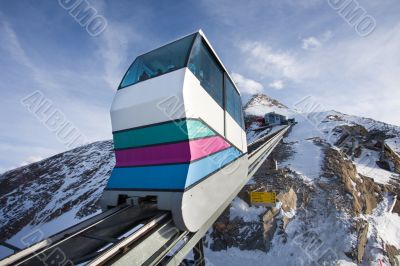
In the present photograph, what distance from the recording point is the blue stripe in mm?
3156

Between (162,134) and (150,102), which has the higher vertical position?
(150,102)

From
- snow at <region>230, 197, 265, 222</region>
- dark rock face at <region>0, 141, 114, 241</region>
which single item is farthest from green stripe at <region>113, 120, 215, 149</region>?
dark rock face at <region>0, 141, 114, 241</region>

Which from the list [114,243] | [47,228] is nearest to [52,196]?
[47,228]

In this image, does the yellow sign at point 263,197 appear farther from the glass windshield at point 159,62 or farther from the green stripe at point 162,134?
the glass windshield at point 159,62

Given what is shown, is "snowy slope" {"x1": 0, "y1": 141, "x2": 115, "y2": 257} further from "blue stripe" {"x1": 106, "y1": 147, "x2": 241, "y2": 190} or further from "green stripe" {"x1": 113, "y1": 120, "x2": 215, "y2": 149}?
"green stripe" {"x1": 113, "y1": 120, "x2": 215, "y2": 149}

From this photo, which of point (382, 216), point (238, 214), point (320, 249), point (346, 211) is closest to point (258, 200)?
point (238, 214)

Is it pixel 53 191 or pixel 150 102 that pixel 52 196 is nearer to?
pixel 53 191

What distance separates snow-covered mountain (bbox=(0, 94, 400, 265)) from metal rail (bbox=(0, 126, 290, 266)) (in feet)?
23.5

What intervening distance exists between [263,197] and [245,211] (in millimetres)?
1108

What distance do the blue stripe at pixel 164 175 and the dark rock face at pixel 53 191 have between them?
46.9 feet

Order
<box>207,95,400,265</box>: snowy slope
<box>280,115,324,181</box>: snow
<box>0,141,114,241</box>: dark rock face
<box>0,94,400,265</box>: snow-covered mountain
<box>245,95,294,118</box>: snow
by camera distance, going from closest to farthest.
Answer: <box>207,95,400,265</box>: snowy slope
<box>0,94,400,265</box>: snow-covered mountain
<box>280,115,324,181</box>: snow
<box>0,141,114,241</box>: dark rock face
<box>245,95,294,118</box>: snow

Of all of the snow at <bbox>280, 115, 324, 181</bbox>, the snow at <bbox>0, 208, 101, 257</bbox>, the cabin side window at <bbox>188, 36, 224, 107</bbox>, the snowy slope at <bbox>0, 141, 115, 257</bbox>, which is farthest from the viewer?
the snowy slope at <bbox>0, 141, 115, 257</bbox>

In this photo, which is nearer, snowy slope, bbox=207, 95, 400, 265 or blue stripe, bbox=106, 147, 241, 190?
blue stripe, bbox=106, 147, 241, 190

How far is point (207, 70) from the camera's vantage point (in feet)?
14.3
